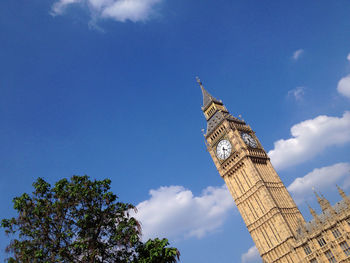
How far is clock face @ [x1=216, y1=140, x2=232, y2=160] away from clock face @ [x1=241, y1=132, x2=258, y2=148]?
14.8 feet

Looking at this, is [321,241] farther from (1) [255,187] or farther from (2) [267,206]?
(1) [255,187]

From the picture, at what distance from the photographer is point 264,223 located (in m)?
80.1

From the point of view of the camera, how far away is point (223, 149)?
91375 millimetres

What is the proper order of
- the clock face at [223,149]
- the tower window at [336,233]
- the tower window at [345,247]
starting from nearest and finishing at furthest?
the tower window at [345,247], the tower window at [336,233], the clock face at [223,149]

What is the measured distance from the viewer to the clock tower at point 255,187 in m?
76.8

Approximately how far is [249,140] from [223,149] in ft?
24.8

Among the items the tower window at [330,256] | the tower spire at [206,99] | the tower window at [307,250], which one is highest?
the tower spire at [206,99]

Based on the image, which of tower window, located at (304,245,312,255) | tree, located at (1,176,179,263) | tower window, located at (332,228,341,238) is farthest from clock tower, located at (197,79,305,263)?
tree, located at (1,176,179,263)

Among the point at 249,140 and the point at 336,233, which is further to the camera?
the point at 249,140

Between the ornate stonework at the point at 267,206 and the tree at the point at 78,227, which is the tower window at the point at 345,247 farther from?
the tree at the point at 78,227

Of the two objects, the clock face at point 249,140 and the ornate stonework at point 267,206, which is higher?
the clock face at point 249,140

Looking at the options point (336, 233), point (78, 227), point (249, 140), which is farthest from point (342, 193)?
point (78, 227)

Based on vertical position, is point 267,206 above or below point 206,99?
below

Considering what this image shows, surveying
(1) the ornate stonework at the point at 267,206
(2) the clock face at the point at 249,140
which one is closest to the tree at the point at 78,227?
(1) the ornate stonework at the point at 267,206
